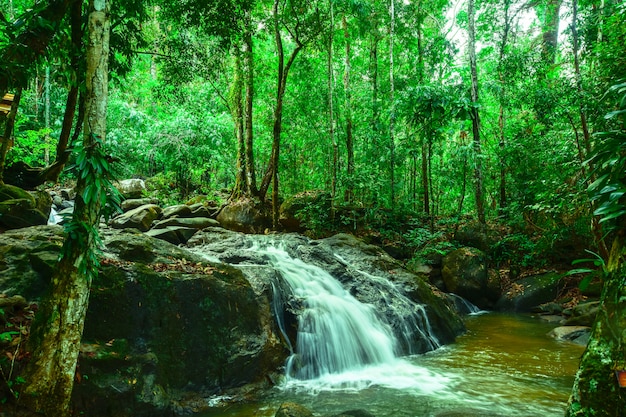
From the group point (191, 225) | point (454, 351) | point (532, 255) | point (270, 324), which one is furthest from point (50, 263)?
point (532, 255)

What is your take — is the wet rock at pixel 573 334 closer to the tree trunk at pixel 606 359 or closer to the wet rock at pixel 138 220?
the tree trunk at pixel 606 359

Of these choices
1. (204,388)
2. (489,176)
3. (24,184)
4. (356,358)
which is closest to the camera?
(204,388)

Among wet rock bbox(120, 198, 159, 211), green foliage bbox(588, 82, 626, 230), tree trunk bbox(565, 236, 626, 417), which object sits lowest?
tree trunk bbox(565, 236, 626, 417)

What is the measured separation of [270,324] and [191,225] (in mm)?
7246

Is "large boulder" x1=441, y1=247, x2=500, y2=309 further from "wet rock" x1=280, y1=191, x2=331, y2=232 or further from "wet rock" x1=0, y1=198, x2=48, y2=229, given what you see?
"wet rock" x1=0, y1=198, x2=48, y2=229

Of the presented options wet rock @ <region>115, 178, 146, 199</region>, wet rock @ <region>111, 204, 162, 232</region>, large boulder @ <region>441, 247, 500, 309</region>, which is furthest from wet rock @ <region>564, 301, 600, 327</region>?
wet rock @ <region>115, 178, 146, 199</region>

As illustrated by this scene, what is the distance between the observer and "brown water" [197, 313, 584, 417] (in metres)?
4.98

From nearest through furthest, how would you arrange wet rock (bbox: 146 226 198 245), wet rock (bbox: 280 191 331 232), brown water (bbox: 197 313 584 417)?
1. brown water (bbox: 197 313 584 417)
2. wet rock (bbox: 146 226 198 245)
3. wet rock (bbox: 280 191 331 232)

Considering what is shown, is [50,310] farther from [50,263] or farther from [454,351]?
[454,351]

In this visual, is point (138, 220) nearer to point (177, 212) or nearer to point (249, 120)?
point (177, 212)

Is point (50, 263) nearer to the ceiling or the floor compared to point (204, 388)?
nearer to the ceiling

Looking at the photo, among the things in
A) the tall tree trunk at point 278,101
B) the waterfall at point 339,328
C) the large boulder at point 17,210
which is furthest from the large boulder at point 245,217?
the large boulder at point 17,210

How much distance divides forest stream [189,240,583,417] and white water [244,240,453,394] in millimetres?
16

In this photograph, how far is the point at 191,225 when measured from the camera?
12.6 metres
